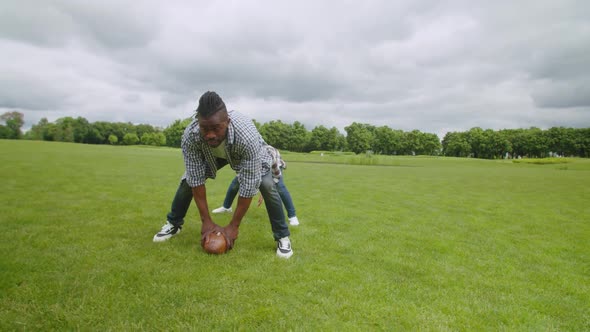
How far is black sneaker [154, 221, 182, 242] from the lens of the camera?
5.36 meters

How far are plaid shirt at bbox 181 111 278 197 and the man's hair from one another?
49 cm

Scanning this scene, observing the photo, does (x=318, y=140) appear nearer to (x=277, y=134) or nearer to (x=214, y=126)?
(x=277, y=134)

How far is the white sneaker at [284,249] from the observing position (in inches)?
190

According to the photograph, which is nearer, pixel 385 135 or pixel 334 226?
pixel 334 226

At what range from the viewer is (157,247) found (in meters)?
5.00

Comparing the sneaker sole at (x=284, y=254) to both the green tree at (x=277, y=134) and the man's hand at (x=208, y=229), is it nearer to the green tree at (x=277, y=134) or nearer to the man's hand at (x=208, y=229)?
the man's hand at (x=208, y=229)

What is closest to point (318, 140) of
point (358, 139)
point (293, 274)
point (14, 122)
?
point (358, 139)

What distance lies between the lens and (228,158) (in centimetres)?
481

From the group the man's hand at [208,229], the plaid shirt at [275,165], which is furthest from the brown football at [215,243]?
the plaid shirt at [275,165]

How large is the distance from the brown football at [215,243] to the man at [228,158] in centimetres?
8

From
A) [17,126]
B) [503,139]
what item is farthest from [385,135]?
[17,126]

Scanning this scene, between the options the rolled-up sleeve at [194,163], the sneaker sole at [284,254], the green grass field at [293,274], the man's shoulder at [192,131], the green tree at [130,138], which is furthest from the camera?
the green tree at [130,138]

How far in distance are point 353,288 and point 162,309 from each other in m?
2.24

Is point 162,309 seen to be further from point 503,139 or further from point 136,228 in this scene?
point 503,139
